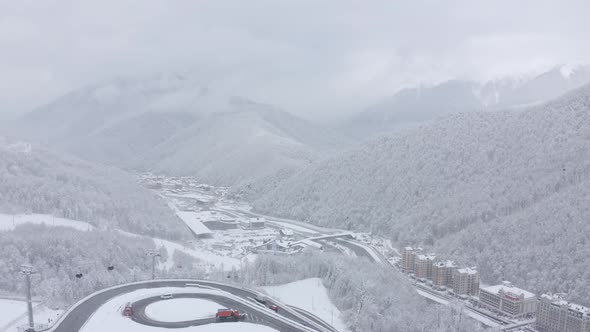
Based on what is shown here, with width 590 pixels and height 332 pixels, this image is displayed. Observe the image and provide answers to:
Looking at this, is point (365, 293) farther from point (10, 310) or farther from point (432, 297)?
point (10, 310)

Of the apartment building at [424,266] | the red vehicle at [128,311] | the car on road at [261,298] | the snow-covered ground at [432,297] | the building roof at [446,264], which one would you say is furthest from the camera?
the apartment building at [424,266]

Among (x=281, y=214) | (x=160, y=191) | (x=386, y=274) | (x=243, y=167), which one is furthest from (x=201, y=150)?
(x=386, y=274)

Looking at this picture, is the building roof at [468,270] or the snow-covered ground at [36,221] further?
the building roof at [468,270]

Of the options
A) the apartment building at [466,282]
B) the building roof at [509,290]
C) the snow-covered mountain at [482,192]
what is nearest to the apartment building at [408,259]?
the snow-covered mountain at [482,192]

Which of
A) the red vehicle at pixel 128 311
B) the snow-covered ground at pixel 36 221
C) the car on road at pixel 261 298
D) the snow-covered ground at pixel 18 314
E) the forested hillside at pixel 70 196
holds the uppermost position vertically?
the forested hillside at pixel 70 196

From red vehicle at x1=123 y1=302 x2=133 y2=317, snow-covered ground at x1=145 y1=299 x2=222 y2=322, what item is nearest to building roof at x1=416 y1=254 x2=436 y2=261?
snow-covered ground at x1=145 y1=299 x2=222 y2=322

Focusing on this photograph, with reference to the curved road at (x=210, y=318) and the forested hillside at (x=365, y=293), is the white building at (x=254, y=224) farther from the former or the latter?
the curved road at (x=210, y=318)

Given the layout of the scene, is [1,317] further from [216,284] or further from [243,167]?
[243,167]
